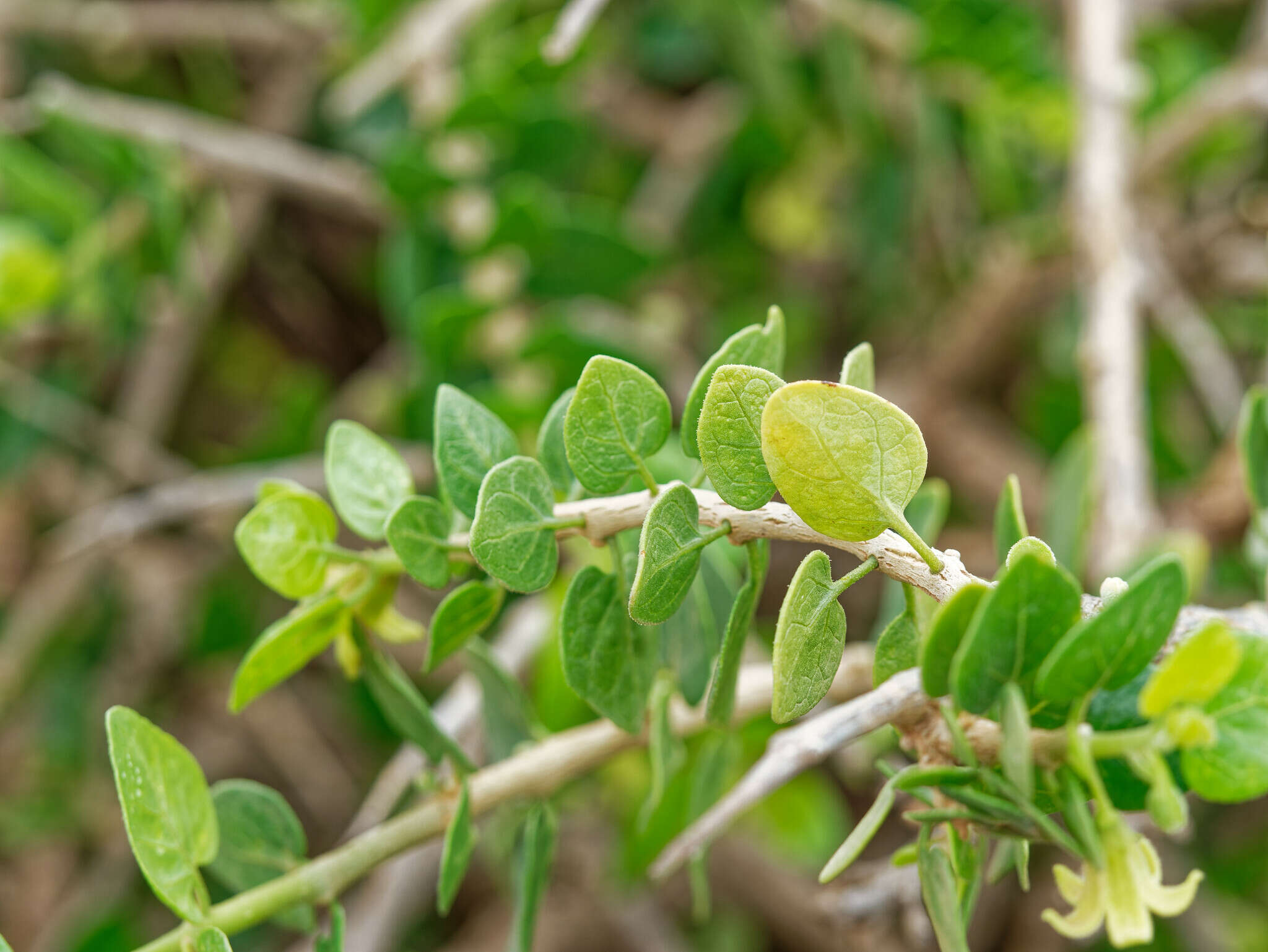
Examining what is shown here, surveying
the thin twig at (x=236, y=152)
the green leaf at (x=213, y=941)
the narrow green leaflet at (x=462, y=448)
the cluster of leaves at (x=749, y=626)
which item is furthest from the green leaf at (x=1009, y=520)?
the thin twig at (x=236, y=152)

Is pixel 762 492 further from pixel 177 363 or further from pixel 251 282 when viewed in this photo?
pixel 251 282

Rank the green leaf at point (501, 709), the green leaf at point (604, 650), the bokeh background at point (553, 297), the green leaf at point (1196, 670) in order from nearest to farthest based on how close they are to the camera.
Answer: the green leaf at point (1196, 670)
the green leaf at point (604, 650)
the green leaf at point (501, 709)
the bokeh background at point (553, 297)

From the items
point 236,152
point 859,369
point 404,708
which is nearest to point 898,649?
point 859,369

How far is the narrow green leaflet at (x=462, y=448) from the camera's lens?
1.29 feet

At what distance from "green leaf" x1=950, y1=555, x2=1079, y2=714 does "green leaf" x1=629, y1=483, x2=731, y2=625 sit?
0.09m

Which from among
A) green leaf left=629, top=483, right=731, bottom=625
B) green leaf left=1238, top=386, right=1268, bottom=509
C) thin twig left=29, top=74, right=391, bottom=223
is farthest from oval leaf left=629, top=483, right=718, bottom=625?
thin twig left=29, top=74, right=391, bottom=223

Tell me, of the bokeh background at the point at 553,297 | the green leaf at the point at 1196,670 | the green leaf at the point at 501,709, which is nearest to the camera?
the green leaf at the point at 1196,670

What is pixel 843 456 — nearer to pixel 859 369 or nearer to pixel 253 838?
pixel 859 369

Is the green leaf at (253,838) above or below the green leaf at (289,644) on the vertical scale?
below

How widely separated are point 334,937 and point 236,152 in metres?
0.80

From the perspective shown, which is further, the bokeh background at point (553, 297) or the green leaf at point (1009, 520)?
the bokeh background at point (553, 297)

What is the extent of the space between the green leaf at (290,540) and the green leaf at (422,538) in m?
0.05

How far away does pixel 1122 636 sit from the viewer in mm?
294

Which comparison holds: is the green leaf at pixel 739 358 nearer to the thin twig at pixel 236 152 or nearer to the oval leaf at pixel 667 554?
the oval leaf at pixel 667 554
